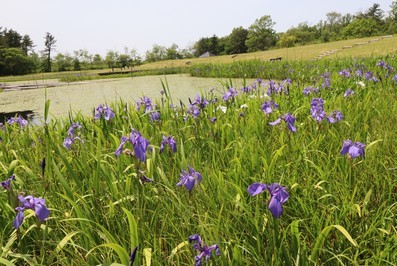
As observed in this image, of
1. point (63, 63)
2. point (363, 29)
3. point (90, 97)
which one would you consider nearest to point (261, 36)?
point (363, 29)

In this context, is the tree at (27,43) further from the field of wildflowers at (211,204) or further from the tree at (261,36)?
the field of wildflowers at (211,204)

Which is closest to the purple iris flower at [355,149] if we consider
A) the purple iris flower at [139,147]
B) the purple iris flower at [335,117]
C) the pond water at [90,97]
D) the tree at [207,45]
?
the purple iris flower at [335,117]

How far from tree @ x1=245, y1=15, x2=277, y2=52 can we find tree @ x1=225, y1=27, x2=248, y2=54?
1503 millimetres

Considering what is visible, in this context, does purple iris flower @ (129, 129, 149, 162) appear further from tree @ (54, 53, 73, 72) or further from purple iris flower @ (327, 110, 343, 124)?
tree @ (54, 53, 73, 72)

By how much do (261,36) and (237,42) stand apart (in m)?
5.95

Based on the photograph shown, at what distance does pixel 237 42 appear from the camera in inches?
2660

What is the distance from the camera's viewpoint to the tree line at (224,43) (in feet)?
141

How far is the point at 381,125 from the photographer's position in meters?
2.14

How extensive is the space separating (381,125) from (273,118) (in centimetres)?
75

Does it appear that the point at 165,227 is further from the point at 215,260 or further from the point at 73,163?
the point at 73,163

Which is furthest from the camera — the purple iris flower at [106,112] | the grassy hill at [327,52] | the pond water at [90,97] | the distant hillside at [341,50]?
the grassy hill at [327,52]

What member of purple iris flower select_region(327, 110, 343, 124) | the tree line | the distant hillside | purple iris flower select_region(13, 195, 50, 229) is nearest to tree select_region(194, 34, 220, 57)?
the tree line

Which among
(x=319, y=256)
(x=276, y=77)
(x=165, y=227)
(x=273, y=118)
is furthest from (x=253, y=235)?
(x=276, y=77)

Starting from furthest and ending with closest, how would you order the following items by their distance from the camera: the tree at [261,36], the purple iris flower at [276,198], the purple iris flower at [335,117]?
1. the tree at [261,36]
2. the purple iris flower at [335,117]
3. the purple iris flower at [276,198]
